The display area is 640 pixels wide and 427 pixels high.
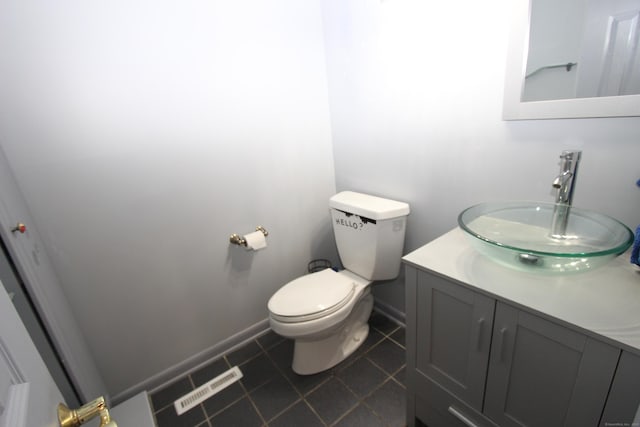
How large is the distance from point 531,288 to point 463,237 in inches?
14.1

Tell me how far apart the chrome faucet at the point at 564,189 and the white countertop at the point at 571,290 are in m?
0.17

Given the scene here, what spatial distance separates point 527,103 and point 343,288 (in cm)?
109

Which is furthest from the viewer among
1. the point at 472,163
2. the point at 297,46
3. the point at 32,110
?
the point at 297,46

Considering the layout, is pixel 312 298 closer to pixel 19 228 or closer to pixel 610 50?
pixel 19 228

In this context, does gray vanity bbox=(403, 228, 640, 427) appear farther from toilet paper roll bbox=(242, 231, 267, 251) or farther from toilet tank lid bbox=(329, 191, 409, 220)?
toilet paper roll bbox=(242, 231, 267, 251)

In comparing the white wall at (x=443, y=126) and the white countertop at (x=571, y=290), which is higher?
the white wall at (x=443, y=126)

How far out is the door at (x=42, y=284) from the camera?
3.06 feet

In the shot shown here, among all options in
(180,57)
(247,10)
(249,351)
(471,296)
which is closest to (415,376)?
(471,296)

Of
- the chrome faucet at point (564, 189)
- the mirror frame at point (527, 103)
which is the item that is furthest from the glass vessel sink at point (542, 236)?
the mirror frame at point (527, 103)

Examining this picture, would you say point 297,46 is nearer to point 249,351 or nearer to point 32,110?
point 32,110

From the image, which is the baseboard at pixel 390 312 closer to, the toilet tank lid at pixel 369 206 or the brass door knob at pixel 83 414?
the toilet tank lid at pixel 369 206

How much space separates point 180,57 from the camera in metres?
1.36

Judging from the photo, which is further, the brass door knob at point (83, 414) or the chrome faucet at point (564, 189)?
the chrome faucet at point (564, 189)

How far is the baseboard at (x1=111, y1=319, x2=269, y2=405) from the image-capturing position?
1571 mm
